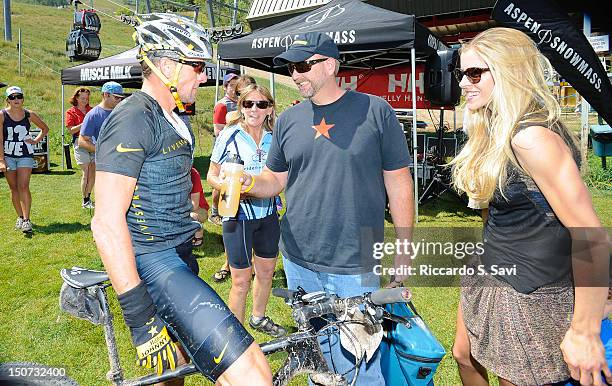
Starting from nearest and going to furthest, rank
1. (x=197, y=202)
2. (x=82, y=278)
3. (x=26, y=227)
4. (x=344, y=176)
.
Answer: (x=82, y=278) < (x=344, y=176) < (x=197, y=202) < (x=26, y=227)

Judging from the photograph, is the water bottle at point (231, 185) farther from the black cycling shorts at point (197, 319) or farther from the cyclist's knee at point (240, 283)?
the cyclist's knee at point (240, 283)

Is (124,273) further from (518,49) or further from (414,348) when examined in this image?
(518,49)

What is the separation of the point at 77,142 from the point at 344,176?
8.05m

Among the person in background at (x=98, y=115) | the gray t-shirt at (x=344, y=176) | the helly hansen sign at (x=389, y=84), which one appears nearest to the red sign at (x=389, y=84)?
the helly hansen sign at (x=389, y=84)

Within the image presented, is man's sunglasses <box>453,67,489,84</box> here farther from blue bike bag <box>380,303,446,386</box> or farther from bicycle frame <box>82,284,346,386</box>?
bicycle frame <box>82,284,346,386</box>

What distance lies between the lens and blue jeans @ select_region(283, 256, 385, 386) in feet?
7.98

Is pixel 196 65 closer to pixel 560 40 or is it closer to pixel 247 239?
pixel 247 239

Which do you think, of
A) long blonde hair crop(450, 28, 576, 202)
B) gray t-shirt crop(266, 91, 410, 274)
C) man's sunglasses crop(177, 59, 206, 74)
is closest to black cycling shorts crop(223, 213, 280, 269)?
gray t-shirt crop(266, 91, 410, 274)

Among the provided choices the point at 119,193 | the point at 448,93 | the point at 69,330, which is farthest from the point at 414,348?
the point at 448,93

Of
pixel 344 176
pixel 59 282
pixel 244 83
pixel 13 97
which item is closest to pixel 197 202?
Result: pixel 59 282

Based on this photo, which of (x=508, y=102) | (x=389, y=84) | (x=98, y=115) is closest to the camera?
(x=508, y=102)

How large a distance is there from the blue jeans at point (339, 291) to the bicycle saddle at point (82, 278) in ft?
3.83

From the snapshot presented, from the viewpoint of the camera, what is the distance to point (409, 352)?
222 centimetres

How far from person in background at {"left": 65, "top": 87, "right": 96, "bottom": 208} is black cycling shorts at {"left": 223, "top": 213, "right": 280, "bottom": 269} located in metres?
5.95
